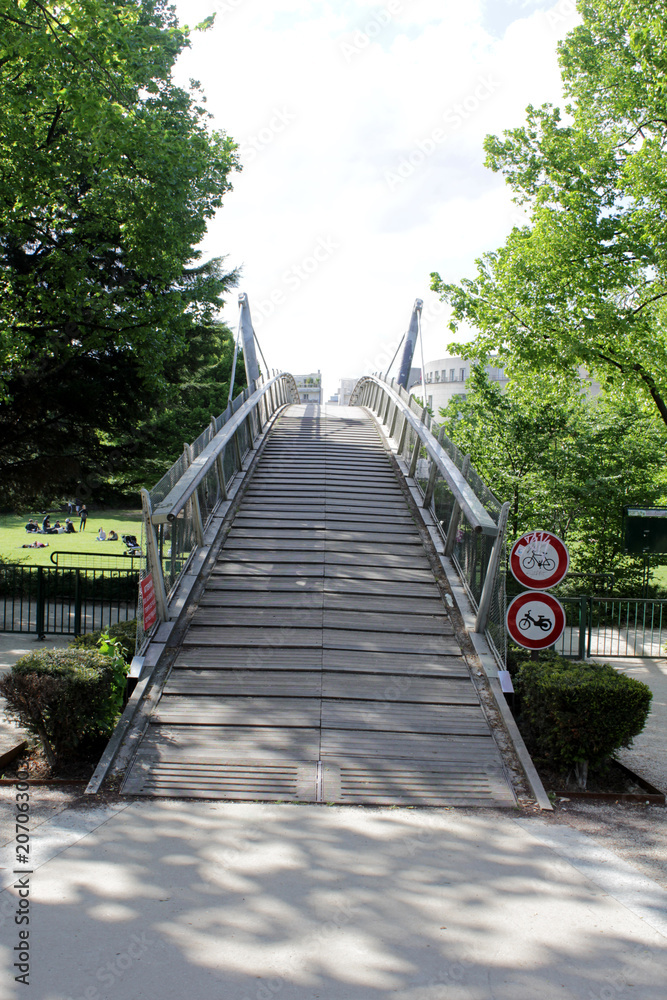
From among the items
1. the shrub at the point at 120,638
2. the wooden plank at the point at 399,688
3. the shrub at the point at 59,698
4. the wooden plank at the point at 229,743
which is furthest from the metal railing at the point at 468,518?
the shrub at the point at 59,698

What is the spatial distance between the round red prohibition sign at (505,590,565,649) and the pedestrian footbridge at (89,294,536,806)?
0.89 m

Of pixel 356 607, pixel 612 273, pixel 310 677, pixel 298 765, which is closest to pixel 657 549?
pixel 612 273

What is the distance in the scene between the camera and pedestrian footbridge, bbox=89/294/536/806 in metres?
6.22

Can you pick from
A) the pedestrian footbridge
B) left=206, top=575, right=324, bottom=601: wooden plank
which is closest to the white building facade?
the pedestrian footbridge

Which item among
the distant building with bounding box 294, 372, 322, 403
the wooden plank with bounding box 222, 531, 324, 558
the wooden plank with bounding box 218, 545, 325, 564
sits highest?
the distant building with bounding box 294, 372, 322, 403

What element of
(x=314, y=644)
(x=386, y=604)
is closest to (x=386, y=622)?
(x=386, y=604)

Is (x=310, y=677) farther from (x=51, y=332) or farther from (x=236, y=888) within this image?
(x=51, y=332)

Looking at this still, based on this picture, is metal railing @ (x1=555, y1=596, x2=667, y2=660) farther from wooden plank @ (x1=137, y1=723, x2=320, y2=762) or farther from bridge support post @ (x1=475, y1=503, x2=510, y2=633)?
wooden plank @ (x1=137, y1=723, x2=320, y2=762)

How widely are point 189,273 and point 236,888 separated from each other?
21145 millimetres

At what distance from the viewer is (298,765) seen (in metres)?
6.25

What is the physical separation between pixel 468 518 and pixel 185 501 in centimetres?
351

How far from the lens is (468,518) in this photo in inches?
353

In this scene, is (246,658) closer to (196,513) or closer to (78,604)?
(196,513)

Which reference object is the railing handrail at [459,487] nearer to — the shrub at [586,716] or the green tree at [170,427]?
the shrub at [586,716]
